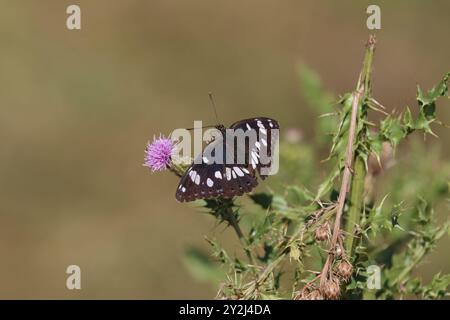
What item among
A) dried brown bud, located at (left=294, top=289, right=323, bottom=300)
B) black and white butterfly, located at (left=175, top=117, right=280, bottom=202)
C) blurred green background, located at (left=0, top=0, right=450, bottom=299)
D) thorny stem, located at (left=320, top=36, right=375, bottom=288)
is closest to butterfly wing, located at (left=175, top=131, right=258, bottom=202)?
black and white butterfly, located at (left=175, top=117, right=280, bottom=202)

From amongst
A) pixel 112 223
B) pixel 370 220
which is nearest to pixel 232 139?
pixel 370 220

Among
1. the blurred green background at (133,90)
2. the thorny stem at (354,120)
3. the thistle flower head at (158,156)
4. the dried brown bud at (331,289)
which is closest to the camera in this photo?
the dried brown bud at (331,289)

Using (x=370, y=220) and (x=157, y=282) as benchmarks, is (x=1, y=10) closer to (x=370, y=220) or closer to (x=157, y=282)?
(x=157, y=282)

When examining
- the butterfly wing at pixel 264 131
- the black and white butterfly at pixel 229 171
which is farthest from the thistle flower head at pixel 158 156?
the butterfly wing at pixel 264 131

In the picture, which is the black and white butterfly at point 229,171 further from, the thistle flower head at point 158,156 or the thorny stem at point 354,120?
the thorny stem at point 354,120

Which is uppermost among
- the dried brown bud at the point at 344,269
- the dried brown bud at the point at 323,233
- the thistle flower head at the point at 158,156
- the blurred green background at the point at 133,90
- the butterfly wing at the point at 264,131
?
the blurred green background at the point at 133,90

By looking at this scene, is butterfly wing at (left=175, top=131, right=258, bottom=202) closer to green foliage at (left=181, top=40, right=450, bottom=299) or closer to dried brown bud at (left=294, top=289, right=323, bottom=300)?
green foliage at (left=181, top=40, right=450, bottom=299)
